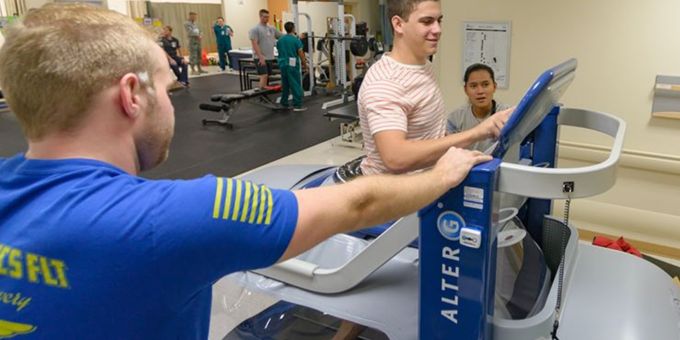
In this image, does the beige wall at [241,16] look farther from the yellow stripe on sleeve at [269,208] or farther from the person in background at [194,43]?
the yellow stripe on sleeve at [269,208]

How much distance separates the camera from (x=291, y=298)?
1.71 m

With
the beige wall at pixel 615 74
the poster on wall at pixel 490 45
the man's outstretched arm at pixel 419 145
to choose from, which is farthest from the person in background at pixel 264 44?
the man's outstretched arm at pixel 419 145

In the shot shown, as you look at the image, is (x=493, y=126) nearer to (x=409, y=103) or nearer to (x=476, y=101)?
(x=409, y=103)

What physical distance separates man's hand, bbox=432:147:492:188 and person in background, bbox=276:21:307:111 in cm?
765

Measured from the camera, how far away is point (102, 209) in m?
0.72

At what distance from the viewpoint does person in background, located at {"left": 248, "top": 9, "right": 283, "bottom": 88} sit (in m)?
9.52

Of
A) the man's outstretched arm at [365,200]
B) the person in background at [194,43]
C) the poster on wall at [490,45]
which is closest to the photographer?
the man's outstretched arm at [365,200]

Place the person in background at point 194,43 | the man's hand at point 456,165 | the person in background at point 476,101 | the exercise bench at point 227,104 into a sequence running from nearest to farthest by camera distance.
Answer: the man's hand at point 456,165 < the person in background at point 476,101 < the exercise bench at point 227,104 < the person in background at point 194,43

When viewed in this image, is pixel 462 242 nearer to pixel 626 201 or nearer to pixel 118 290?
pixel 118 290

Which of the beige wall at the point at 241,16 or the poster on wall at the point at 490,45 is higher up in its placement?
the beige wall at the point at 241,16

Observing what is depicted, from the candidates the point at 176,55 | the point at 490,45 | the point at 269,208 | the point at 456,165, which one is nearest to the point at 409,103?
the point at 456,165

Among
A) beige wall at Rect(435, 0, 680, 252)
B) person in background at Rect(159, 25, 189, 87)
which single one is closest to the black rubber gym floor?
person in background at Rect(159, 25, 189, 87)

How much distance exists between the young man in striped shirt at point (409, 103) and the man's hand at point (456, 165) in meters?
0.37

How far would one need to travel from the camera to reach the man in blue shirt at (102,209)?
2.37 ft
